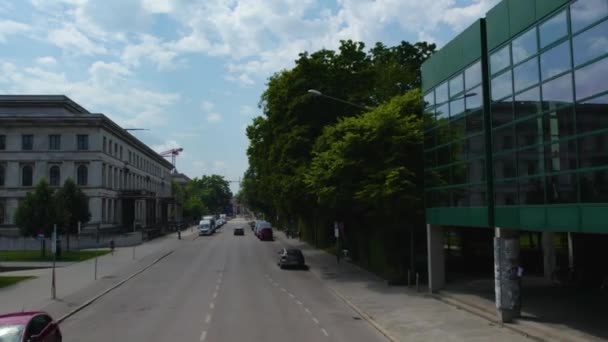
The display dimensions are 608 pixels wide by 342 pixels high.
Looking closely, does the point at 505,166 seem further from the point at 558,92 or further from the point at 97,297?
the point at 97,297

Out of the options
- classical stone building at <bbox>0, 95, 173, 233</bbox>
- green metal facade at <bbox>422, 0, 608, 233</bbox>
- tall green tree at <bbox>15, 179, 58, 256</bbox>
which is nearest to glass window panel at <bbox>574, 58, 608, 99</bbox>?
green metal facade at <bbox>422, 0, 608, 233</bbox>

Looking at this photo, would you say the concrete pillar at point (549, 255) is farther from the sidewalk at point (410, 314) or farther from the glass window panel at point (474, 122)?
the glass window panel at point (474, 122)

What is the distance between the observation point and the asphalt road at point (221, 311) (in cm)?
1745

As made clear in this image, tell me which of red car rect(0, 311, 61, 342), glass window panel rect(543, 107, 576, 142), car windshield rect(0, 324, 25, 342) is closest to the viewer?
car windshield rect(0, 324, 25, 342)

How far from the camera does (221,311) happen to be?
2173cm

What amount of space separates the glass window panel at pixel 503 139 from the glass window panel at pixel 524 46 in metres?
2.36

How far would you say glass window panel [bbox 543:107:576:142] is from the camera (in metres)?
15.7

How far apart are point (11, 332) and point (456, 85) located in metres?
18.2

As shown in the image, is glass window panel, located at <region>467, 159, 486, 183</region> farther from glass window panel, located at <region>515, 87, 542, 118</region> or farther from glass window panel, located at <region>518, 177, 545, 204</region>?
glass window panel, located at <region>515, 87, 542, 118</region>

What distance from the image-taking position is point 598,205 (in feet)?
47.6

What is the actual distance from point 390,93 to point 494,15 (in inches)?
999

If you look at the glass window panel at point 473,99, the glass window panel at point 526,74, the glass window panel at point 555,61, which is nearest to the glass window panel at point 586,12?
the glass window panel at point 555,61

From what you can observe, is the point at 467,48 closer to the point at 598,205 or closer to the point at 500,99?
the point at 500,99

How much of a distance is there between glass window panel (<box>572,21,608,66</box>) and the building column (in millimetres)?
6981
